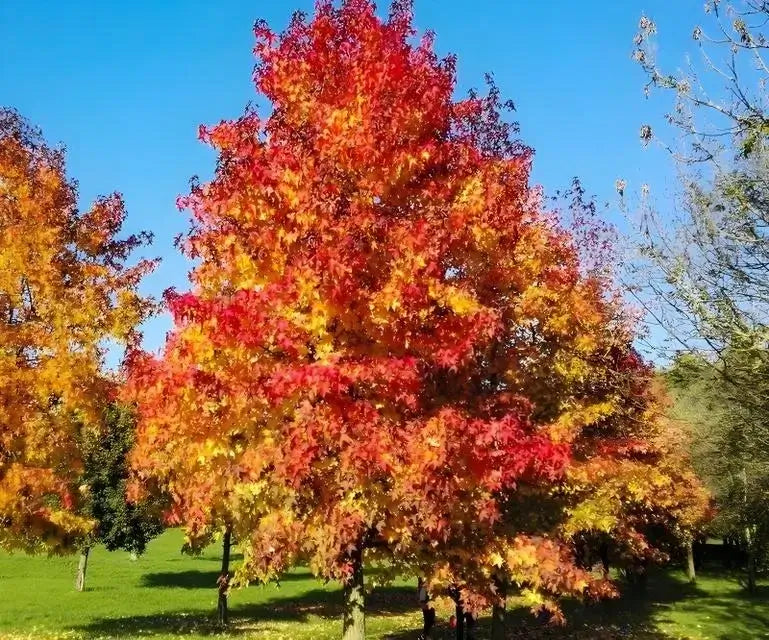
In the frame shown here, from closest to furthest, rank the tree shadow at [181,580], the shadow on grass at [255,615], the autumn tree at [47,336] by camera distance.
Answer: the autumn tree at [47,336] → the shadow on grass at [255,615] → the tree shadow at [181,580]

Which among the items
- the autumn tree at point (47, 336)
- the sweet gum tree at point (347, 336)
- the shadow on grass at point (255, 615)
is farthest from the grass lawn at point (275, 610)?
the sweet gum tree at point (347, 336)

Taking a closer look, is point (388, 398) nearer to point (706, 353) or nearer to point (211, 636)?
point (706, 353)

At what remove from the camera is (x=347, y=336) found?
896cm

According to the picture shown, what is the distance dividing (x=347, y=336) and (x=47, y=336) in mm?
7845

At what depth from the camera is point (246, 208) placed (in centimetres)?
912

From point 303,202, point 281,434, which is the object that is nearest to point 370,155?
point 303,202

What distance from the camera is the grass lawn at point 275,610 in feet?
78.1

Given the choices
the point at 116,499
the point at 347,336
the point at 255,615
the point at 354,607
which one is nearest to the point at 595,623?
the point at 255,615

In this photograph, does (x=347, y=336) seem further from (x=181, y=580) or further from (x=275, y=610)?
(x=181, y=580)

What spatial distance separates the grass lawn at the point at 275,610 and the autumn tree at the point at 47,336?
24.7 ft

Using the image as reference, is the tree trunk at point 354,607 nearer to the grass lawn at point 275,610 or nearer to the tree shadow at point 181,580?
the grass lawn at point 275,610

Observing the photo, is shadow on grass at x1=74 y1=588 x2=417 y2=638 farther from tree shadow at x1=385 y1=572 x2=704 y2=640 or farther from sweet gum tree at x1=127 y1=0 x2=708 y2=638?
sweet gum tree at x1=127 y1=0 x2=708 y2=638

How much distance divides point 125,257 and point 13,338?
11.6ft

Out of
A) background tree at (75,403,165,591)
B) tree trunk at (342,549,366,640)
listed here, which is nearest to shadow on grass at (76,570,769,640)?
background tree at (75,403,165,591)
